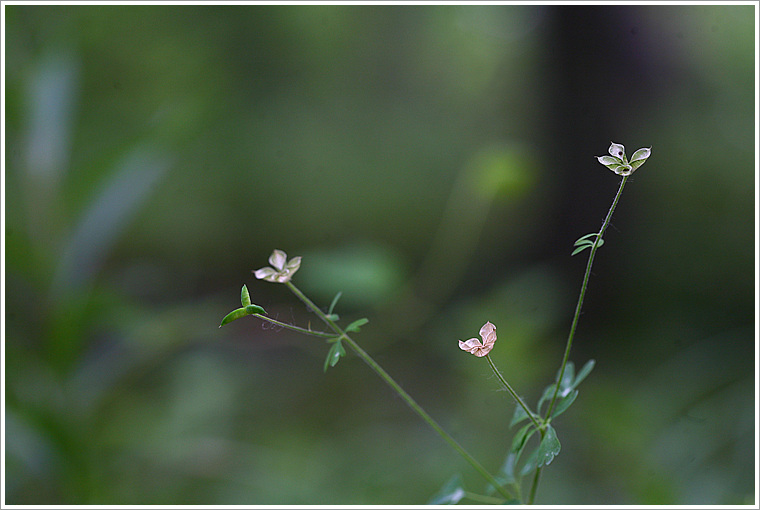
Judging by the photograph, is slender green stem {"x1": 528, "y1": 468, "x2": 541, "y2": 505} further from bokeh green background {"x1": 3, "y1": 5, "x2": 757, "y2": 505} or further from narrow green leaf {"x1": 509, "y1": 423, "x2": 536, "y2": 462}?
bokeh green background {"x1": 3, "y1": 5, "x2": 757, "y2": 505}

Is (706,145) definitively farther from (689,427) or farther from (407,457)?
(407,457)

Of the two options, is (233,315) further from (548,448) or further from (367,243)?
(367,243)

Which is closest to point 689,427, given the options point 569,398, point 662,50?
point 569,398

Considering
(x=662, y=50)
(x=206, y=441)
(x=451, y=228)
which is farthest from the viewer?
(x=451, y=228)

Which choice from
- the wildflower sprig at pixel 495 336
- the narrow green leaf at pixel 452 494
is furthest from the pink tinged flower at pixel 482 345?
the narrow green leaf at pixel 452 494

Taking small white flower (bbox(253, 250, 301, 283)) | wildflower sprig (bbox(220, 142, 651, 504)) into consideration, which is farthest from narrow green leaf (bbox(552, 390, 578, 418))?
small white flower (bbox(253, 250, 301, 283))

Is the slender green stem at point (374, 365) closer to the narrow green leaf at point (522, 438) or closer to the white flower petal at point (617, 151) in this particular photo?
the narrow green leaf at point (522, 438)

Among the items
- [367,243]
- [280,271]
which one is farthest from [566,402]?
[367,243]
